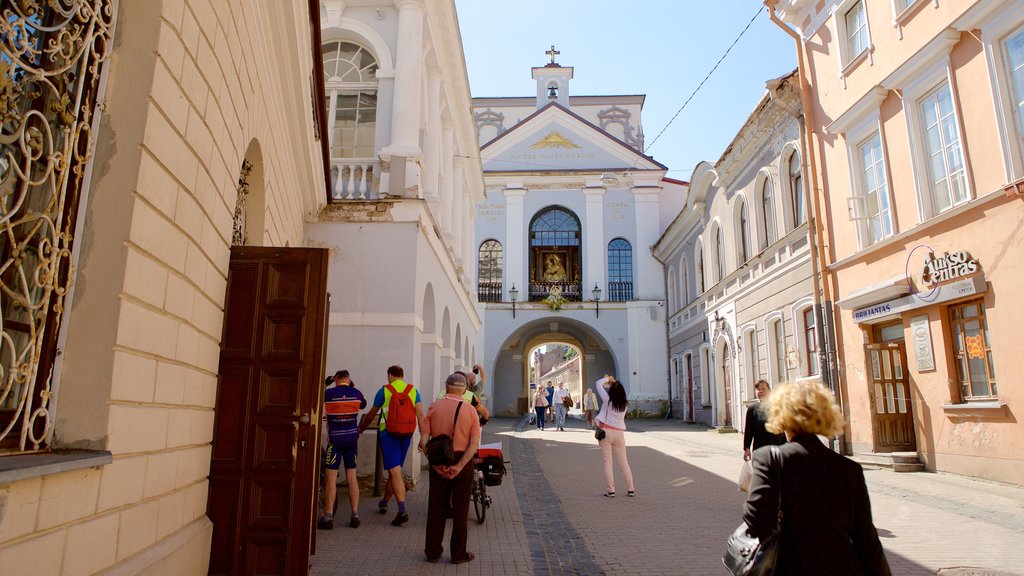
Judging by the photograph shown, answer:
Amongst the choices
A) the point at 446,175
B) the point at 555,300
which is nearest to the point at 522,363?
the point at 555,300

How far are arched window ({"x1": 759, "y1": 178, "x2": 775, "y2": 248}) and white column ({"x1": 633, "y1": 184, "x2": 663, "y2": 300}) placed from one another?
1332cm

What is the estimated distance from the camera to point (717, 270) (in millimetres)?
22516

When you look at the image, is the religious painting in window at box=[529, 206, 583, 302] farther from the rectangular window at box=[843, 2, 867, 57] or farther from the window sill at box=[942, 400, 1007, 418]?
the window sill at box=[942, 400, 1007, 418]

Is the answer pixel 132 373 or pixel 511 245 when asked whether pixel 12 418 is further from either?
pixel 511 245

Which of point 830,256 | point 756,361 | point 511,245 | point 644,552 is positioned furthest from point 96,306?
point 511,245

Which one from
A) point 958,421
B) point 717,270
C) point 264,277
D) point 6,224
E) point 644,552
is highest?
point 717,270

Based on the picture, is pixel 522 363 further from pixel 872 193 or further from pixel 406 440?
pixel 406 440

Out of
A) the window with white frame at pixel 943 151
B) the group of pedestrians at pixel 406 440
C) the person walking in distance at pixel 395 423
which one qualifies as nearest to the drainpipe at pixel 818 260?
the window with white frame at pixel 943 151

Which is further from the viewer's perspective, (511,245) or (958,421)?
(511,245)

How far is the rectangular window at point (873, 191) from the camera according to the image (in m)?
12.1

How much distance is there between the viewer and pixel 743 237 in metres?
19.9

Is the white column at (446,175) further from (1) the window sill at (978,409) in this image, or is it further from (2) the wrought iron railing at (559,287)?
(2) the wrought iron railing at (559,287)

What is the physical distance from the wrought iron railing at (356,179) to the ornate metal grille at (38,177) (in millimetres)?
7758

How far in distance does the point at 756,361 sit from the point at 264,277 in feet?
53.5
